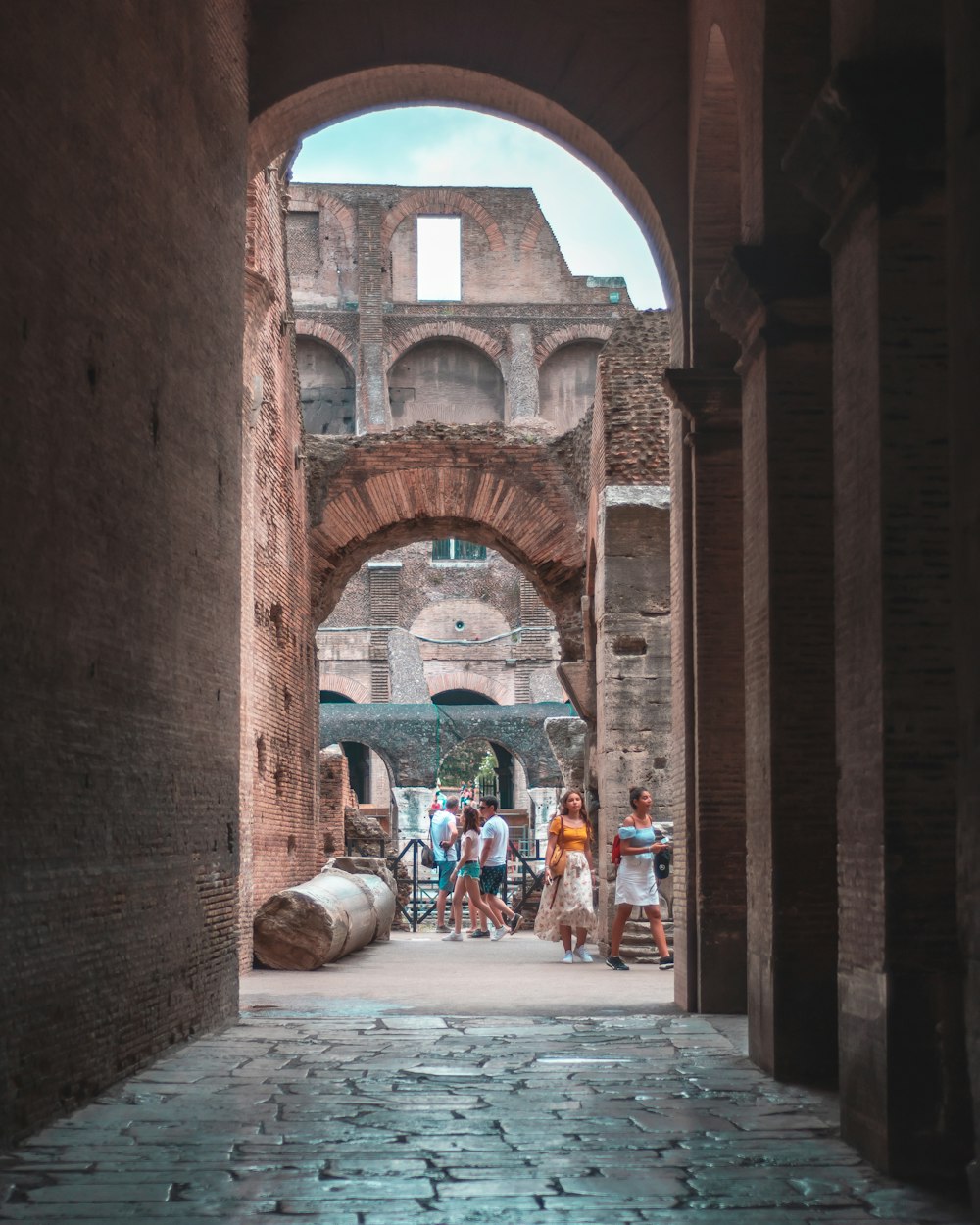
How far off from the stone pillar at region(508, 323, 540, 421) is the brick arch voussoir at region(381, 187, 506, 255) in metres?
3.15

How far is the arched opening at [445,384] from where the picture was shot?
41.5m

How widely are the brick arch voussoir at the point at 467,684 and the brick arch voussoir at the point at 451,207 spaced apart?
1178 cm

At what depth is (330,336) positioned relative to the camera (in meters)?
41.2

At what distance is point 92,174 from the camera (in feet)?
21.2

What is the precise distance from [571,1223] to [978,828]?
157cm

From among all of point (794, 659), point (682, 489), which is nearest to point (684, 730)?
point (682, 489)

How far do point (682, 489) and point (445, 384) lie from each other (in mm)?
32606

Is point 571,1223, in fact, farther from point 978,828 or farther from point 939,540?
point 939,540

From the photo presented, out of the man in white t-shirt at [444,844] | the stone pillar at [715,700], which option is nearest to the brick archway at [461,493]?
the man in white t-shirt at [444,844]

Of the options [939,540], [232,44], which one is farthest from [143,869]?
[232,44]

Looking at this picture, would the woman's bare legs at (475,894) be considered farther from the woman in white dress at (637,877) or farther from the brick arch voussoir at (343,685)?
the brick arch voussoir at (343,685)

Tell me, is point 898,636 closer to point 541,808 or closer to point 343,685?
point 541,808

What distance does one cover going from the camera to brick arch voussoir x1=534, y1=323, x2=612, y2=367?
41875 mm

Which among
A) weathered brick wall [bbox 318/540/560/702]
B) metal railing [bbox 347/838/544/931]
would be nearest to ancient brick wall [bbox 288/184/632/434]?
weathered brick wall [bbox 318/540/560/702]
